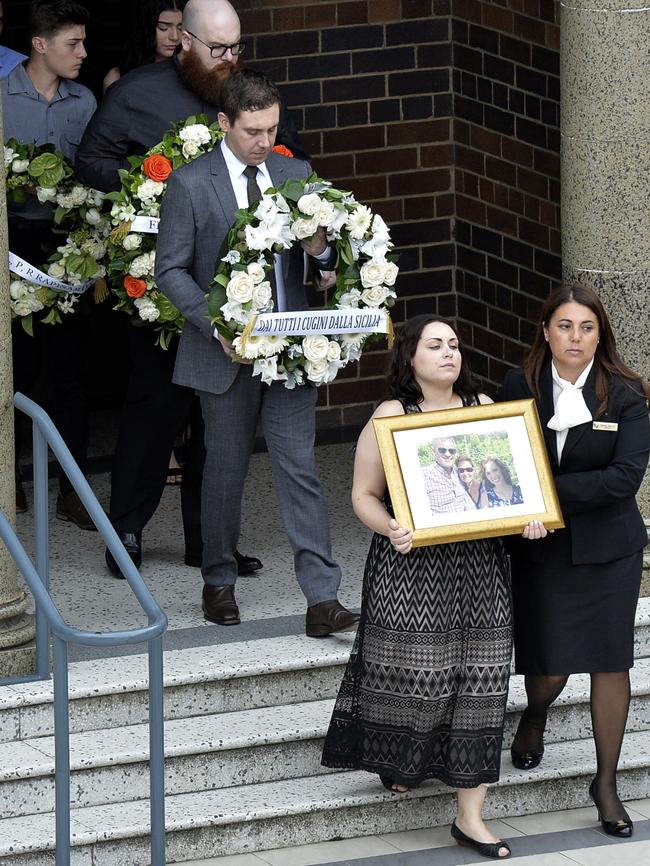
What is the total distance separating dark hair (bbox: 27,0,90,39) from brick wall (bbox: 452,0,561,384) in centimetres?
228

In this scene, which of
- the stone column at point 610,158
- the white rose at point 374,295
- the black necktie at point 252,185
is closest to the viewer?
the white rose at point 374,295

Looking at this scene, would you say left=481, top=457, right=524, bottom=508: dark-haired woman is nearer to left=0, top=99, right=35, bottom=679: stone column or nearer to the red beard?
left=0, top=99, right=35, bottom=679: stone column

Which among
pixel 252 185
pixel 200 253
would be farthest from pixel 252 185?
pixel 200 253

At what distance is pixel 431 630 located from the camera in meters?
5.73

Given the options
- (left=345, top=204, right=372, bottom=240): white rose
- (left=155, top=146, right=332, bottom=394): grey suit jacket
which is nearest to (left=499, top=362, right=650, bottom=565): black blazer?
(left=345, top=204, right=372, bottom=240): white rose

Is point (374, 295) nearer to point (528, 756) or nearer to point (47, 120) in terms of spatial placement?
point (528, 756)

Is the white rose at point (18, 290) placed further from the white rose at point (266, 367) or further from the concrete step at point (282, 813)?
the concrete step at point (282, 813)

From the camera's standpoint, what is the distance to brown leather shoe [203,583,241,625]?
6.84m

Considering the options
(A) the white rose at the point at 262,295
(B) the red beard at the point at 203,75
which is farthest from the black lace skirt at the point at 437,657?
(B) the red beard at the point at 203,75

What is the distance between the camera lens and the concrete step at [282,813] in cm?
580

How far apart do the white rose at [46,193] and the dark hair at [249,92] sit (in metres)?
1.25

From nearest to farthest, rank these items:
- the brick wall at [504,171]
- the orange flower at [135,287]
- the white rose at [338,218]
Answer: the white rose at [338,218]
the orange flower at [135,287]
the brick wall at [504,171]

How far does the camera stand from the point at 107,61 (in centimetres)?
897

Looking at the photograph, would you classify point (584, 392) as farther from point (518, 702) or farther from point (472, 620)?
point (518, 702)
